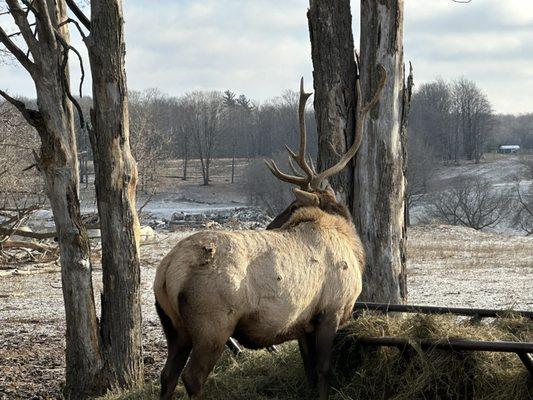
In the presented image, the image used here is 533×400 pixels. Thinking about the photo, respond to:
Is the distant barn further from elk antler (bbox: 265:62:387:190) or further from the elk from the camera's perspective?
the elk

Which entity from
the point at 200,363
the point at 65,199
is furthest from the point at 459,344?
the point at 65,199

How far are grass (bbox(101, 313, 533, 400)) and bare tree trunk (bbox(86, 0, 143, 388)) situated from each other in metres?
0.57

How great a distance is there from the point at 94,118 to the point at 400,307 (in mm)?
3524

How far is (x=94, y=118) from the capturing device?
7.57 meters

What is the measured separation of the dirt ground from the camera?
867 centimetres

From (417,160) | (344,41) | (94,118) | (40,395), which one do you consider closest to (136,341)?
(40,395)

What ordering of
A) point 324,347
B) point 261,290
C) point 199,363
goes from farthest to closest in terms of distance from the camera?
point 324,347, point 261,290, point 199,363

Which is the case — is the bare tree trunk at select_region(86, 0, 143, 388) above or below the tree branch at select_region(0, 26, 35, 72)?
below

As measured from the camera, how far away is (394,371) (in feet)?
19.4

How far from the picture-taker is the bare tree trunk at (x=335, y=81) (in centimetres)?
812

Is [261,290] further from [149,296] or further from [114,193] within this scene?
[149,296]

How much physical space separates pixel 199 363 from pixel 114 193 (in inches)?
108

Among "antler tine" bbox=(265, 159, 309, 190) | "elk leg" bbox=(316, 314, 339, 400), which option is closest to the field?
"elk leg" bbox=(316, 314, 339, 400)

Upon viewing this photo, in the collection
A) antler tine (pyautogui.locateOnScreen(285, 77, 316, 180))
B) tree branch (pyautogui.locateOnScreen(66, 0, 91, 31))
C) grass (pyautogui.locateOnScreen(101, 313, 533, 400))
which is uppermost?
tree branch (pyautogui.locateOnScreen(66, 0, 91, 31))
